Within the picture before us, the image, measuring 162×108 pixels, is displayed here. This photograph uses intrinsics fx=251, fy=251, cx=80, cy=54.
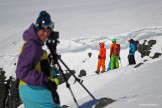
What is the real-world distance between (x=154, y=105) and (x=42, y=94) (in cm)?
230

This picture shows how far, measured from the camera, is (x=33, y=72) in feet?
10.8

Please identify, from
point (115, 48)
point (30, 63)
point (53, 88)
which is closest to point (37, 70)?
point (30, 63)

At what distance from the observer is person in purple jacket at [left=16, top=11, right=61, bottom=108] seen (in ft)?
10.9

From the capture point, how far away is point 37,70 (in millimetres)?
3451

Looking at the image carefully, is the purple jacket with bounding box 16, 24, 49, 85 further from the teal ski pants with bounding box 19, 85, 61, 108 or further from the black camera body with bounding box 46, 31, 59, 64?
the black camera body with bounding box 46, 31, 59, 64

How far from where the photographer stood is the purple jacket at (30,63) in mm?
3299

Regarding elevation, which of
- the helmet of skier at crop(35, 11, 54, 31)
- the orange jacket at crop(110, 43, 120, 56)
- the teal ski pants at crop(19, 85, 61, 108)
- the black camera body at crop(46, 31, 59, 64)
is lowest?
the teal ski pants at crop(19, 85, 61, 108)

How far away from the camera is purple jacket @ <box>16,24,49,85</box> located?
10.8 ft

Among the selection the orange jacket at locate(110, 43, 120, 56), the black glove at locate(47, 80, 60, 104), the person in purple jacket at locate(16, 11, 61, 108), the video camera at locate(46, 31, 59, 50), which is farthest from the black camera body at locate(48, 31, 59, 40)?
the orange jacket at locate(110, 43, 120, 56)

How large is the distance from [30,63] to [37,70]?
7.4 inches

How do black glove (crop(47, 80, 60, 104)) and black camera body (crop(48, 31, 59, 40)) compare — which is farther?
black camera body (crop(48, 31, 59, 40))

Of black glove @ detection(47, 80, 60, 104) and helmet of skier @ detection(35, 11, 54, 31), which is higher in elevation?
helmet of skier @ detection(35, 11, 54, 31)

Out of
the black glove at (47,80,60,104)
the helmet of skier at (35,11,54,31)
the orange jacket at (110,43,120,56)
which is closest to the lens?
the black glove at (47,80,60,104)

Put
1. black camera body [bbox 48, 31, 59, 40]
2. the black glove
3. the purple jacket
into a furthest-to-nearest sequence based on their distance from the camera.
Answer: black camera body [bbox 48, 31, 59, 40]
the black glove
the purple jacket
